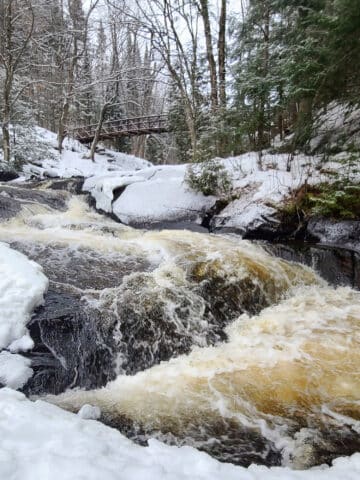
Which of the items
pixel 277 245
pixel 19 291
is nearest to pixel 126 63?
pixel 277 245

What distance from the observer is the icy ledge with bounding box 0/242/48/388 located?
242 cm

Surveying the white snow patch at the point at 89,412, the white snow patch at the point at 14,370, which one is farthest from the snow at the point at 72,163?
the white snow patch at the point at 89,412

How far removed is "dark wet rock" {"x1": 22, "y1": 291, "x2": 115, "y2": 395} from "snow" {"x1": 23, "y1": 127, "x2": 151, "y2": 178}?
8757mm

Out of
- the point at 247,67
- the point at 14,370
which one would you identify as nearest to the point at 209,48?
the point at 247,67

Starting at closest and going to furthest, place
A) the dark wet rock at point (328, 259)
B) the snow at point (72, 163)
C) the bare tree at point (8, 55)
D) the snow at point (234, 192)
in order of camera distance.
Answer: the dark wet rock at point (328, 259)
the snow at point (234, 192)
the bare tree at point (8, 55)
the snow at point (72, 163)

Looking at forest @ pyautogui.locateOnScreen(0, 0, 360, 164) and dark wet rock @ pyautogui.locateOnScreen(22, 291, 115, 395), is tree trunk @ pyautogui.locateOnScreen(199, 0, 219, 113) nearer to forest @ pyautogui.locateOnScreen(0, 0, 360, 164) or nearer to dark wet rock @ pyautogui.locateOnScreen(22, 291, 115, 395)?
forest @ pyautogui.locateOnScreen(0, 0, 360, 164)

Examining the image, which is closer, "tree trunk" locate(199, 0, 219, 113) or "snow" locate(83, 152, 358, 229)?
"snow" locate(83, 152, 358, 229)

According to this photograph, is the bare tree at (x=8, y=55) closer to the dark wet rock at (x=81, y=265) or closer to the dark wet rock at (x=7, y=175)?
the dark wet rock at (x=7, y=175)

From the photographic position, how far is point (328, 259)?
17.1 ft

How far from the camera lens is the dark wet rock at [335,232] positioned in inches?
219

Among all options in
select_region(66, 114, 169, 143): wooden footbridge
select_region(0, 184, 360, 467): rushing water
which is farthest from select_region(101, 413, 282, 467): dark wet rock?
select_region(66, 114, 169, 143): wooden footbridge

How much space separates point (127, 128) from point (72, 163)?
497cm

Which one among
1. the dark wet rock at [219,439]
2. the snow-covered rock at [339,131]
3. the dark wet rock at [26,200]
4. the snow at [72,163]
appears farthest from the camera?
the snow at [72,163]

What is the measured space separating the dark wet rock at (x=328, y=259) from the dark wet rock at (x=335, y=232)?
21cm
